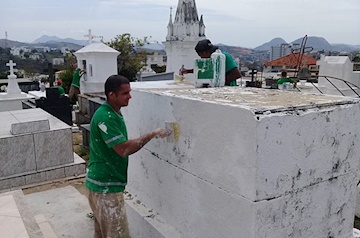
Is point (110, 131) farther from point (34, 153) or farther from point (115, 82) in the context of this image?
point (34, 153)

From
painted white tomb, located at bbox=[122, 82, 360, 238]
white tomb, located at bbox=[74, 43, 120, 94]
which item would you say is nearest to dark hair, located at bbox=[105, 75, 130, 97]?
painted white tomb, located at bbox=[122, 82, 360, 238]

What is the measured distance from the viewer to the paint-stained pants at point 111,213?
104 inches

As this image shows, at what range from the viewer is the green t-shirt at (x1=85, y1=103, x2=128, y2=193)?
7.84 feet

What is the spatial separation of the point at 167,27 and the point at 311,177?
2270cm

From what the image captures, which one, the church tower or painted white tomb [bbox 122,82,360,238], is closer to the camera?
painted white tomb [bbox 122,82,360,238]

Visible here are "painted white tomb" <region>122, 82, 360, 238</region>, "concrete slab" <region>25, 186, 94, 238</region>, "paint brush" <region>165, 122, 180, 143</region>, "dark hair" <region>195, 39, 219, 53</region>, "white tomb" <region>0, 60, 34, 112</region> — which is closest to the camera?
"painted white tomb" <region>122, 82, 360, 238</region>

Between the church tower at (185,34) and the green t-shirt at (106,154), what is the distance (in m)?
19.9

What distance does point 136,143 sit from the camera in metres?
2.37

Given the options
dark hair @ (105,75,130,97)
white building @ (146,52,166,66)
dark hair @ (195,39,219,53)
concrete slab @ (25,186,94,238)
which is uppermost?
white building @ (146,52,166,66)

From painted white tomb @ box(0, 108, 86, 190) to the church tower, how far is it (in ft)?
55.9

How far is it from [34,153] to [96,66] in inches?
383

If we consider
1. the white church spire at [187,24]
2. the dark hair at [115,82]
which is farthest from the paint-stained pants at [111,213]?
the white church spire at [187,24]

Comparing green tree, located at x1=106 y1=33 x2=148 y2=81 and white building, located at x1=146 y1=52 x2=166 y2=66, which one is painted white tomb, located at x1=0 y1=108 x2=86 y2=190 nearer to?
green tree, located at x1=106 y1=33 x2=148 y2=81

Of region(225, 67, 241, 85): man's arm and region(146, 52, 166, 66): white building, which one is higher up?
region(146, 52, 166, 66): white building
